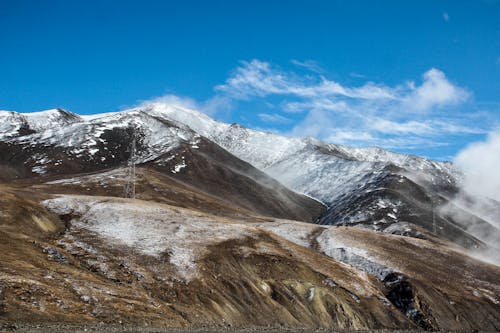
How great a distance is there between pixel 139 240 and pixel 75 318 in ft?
112

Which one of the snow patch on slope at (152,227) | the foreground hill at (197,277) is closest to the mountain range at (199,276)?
the foreground hill at (197,277)

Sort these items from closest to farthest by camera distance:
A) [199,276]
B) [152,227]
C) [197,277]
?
[197,277], [199,276], [152,227]

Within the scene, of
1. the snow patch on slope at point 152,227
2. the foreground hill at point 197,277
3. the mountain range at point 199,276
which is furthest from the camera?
the snow patch on slope at point 152,227

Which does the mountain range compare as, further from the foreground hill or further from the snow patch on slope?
the snow patch on slope

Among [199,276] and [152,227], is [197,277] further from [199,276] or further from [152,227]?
[152,227]

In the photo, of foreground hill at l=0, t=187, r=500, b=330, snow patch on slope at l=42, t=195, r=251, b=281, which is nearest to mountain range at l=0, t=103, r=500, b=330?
foreground hill at l=0, t=187, r=500, b=330

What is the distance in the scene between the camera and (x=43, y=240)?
73.2 metres

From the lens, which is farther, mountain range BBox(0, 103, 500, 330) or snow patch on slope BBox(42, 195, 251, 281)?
snow patch on slope BBox(42, 195, 251, 281)

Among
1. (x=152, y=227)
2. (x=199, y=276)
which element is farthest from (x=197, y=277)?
(x=152, y=227)

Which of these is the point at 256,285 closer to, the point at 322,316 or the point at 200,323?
the point at 322,316

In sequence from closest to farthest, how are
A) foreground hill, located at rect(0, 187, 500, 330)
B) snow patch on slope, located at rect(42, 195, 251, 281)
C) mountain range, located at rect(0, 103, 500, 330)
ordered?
mountain range, located at rect(0, 103, 500, 330) → foreground hill, located at rect(0, 187, 500, 330) → snow patch on slope, located at rect(42, 195, 251, 281)

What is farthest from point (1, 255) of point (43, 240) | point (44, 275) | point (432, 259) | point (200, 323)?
point (432, 259)

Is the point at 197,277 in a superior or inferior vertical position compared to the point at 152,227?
inferior

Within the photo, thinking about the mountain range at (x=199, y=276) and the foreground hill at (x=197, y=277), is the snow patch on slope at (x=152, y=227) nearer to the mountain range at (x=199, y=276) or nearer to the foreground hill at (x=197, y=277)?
the foreground hill at (x=197, y=277)
